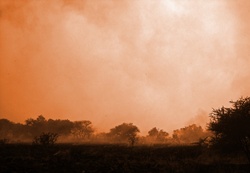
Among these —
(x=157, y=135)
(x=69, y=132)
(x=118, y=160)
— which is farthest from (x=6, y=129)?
(x=118, y=160)

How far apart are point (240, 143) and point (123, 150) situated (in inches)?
512

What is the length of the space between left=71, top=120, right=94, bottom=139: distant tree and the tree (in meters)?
85.6

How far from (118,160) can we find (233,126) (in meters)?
12.4

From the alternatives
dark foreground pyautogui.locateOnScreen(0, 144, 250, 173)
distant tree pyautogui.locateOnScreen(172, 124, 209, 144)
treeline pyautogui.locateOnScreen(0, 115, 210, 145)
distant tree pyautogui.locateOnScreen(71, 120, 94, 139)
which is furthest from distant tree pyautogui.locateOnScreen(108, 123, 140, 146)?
dark foreground pyautogui.locateOnScreen(0, 144, 250, 173)

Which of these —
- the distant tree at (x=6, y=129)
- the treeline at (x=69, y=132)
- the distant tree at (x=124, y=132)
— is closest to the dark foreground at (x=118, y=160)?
the treeline at (x=69, y=132)

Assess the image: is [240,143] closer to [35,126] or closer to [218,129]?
[218,129]

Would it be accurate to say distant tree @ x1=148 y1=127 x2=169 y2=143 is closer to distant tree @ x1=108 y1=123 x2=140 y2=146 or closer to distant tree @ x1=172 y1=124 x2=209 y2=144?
distant tree @ x1=172 y1=124 x2=209 y2=144

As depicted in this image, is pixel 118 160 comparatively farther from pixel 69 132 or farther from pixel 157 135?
pixel 157 135

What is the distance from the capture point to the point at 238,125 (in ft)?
95.8

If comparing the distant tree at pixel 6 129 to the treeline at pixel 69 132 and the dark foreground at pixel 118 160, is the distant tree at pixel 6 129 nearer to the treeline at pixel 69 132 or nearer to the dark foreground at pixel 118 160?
the treeline at pixel 69 132

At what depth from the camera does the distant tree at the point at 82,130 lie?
112 meters

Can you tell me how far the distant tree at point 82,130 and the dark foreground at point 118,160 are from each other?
79.0 metres

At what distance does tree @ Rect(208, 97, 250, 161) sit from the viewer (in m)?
29.0

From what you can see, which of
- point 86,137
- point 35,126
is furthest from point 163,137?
point 35,126
